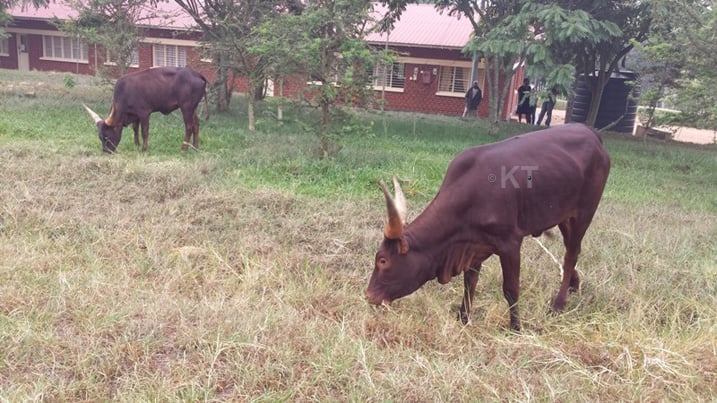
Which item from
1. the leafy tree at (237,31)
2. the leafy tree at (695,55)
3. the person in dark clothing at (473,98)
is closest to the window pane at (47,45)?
the leafy tree at (237,31)

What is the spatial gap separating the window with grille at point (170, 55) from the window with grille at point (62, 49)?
4.64 metres

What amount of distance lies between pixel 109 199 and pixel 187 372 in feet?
13.7

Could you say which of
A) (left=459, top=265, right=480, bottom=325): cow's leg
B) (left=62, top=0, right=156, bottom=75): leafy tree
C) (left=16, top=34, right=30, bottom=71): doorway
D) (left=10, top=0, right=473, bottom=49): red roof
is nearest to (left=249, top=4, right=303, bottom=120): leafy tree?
(left=459, top=265, right=480, bottom=325): cow's leg

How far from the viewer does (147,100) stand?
1005 cm

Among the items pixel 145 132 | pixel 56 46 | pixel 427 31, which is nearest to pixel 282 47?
pixel 145 132

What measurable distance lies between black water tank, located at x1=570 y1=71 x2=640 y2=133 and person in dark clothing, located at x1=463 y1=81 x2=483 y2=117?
3177mm

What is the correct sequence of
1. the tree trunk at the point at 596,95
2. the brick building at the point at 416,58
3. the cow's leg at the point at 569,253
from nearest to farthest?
the cow's leg at the point at 569,253, the tree trunk at the point at 596,95, the brick building at the point at 416,58

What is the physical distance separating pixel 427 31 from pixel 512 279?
2022 cm

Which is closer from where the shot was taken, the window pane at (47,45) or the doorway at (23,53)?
the window pane at (47,45)

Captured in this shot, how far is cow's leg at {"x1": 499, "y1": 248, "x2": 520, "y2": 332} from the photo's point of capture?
13.6 ft

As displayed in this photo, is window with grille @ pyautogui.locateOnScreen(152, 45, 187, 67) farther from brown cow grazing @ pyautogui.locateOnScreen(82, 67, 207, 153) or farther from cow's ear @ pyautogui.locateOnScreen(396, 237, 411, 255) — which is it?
cow's ear @ pyautogui.locateOnScreen(396, 237, 411, 255)

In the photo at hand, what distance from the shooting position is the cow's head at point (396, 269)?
4.03 metres

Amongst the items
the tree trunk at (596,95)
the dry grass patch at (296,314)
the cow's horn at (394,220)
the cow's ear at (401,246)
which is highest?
the tree trunk at (596,95)

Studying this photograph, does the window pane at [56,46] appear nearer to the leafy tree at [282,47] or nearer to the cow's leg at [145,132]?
the cow's leg at [145,132]
